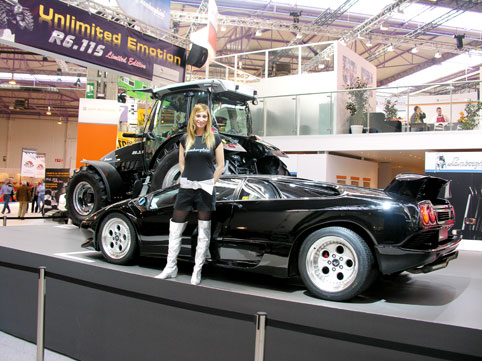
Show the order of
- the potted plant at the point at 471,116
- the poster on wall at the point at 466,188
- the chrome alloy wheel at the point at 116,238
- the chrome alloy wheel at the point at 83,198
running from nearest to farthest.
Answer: the chrome alloy wheel at the point at 116,238
the chrome alloy wheel at the point at 83,198
the poster on wall at the point at 466,188
the potted plant at the point at 471,116

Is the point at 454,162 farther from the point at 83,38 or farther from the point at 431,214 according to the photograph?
the point at 83,38

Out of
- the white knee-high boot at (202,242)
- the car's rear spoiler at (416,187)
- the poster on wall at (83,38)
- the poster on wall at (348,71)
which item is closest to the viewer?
the car's rear spoiler at (416,187)

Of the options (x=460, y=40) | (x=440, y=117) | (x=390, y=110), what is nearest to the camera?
(x=440, y=117)

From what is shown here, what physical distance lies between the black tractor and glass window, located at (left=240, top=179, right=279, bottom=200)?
1640 mm

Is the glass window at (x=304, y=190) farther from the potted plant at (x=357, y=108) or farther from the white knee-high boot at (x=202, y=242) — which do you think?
the potted plant at (x=357, y=108)

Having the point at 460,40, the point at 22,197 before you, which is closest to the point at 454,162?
the point at 460,40

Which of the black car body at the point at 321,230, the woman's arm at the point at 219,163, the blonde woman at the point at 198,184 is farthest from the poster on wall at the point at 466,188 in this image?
the blonde woman at the point at 198,184

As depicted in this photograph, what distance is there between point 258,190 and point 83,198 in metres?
3.62

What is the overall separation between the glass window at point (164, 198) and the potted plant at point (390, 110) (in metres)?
7.30

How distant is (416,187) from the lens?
3.30 metres

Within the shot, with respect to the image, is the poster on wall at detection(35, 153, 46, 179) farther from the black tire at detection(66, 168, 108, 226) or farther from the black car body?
the black car body

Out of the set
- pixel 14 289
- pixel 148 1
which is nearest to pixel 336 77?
pixel 148 1

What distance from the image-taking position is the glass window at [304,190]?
3.57 meters

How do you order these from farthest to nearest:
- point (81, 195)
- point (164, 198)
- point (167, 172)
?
point (81, 195), point (167, 172), point (164, 198)
